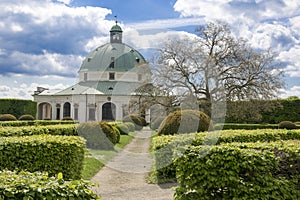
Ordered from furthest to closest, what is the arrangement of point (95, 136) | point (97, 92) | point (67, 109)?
point (67, 109)
point (97, 92)
point (95, 136)

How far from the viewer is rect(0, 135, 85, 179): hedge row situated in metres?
7.07

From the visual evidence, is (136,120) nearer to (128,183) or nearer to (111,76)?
(111,76)

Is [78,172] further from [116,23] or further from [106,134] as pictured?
[116,23]

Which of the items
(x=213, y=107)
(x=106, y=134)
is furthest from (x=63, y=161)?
(x=213, y=107)

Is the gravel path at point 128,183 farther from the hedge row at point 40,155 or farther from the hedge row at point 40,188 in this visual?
the hedge row at point 40,188

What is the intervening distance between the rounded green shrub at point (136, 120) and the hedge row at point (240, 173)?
28.1 metres

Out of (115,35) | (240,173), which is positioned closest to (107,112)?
(115,35)

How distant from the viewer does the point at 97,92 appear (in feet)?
166

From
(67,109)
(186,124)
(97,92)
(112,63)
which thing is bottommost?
(186,124)

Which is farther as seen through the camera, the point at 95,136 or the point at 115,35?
the point at 115,35

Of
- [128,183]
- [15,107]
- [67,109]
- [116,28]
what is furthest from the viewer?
[116,28]

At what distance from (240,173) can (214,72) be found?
58.7 feet

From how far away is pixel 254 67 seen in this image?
2325 centimetres

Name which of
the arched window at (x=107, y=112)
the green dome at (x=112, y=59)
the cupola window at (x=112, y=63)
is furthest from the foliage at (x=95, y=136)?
the cupola window at (x=112, y=63)
